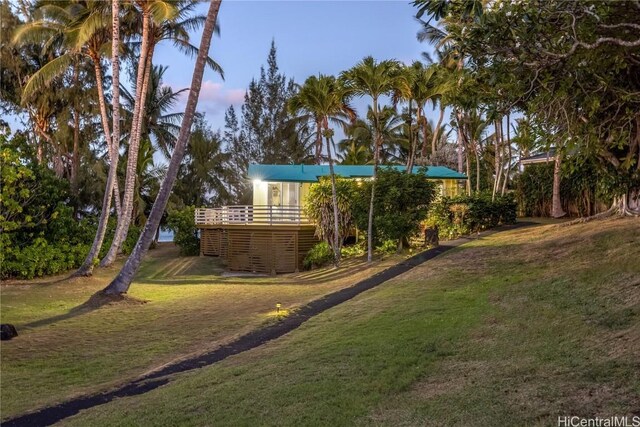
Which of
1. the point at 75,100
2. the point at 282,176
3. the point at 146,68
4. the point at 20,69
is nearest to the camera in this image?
the point at 146,68

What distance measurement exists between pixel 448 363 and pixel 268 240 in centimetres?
1753

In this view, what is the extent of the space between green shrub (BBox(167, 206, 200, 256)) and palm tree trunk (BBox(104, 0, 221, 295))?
1528cm

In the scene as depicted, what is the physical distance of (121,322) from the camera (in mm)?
13242

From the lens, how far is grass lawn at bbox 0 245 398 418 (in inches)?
348

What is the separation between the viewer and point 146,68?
20.6 metres

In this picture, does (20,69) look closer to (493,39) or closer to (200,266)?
(200,266)

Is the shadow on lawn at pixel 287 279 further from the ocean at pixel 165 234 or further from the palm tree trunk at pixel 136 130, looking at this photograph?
the ocean at pixel 165 234

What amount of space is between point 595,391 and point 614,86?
700 cm

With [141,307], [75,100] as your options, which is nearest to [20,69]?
[75,100]

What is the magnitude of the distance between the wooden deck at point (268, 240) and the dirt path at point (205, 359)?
23.8ft

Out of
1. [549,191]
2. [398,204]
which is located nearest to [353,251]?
[398,204]

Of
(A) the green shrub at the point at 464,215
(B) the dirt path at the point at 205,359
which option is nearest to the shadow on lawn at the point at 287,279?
(B) the dirt path at the point at 205,359

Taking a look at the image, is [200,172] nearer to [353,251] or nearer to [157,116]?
[157,116]

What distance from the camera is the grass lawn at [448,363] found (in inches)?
211
